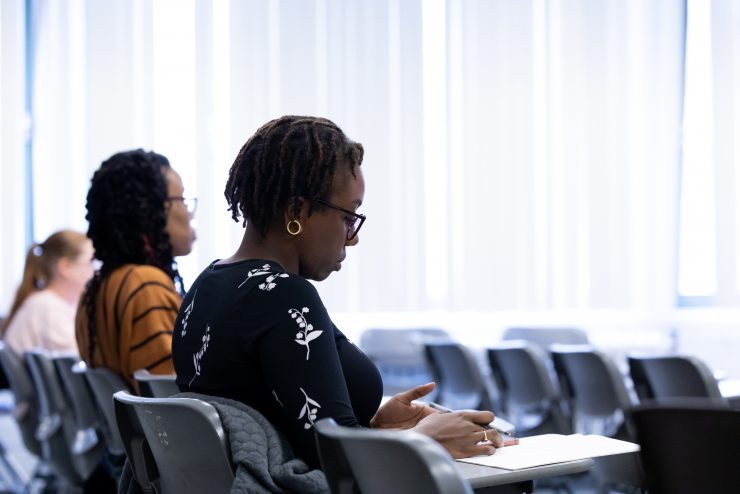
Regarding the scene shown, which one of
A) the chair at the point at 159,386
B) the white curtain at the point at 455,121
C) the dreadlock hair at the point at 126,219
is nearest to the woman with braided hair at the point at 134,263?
the dreadlock hair at the point at 126,219

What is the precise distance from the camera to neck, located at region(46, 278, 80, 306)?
4957 millimetres

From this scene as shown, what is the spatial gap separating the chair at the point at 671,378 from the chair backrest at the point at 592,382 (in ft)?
0.55

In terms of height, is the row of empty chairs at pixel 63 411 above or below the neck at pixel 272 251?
below

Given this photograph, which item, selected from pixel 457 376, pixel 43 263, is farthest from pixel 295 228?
pixel 43 263

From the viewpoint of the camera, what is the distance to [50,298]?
4.89 metres

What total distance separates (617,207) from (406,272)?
1325 millimetres

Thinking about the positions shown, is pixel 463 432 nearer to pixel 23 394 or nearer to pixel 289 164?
pixel 289 164

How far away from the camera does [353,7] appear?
20.1ft

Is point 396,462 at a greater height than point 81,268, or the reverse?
point 396,462

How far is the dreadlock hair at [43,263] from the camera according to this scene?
502 cm

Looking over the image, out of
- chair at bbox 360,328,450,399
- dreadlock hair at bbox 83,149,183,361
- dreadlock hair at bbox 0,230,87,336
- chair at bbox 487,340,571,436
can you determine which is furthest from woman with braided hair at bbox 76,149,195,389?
chair at bbox 360,328,450,399

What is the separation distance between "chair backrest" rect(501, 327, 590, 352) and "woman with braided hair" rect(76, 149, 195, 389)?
293cm

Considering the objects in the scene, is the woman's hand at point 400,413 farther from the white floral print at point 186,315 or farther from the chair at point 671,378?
the chair at point 671,378

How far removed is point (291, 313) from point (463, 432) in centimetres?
33
